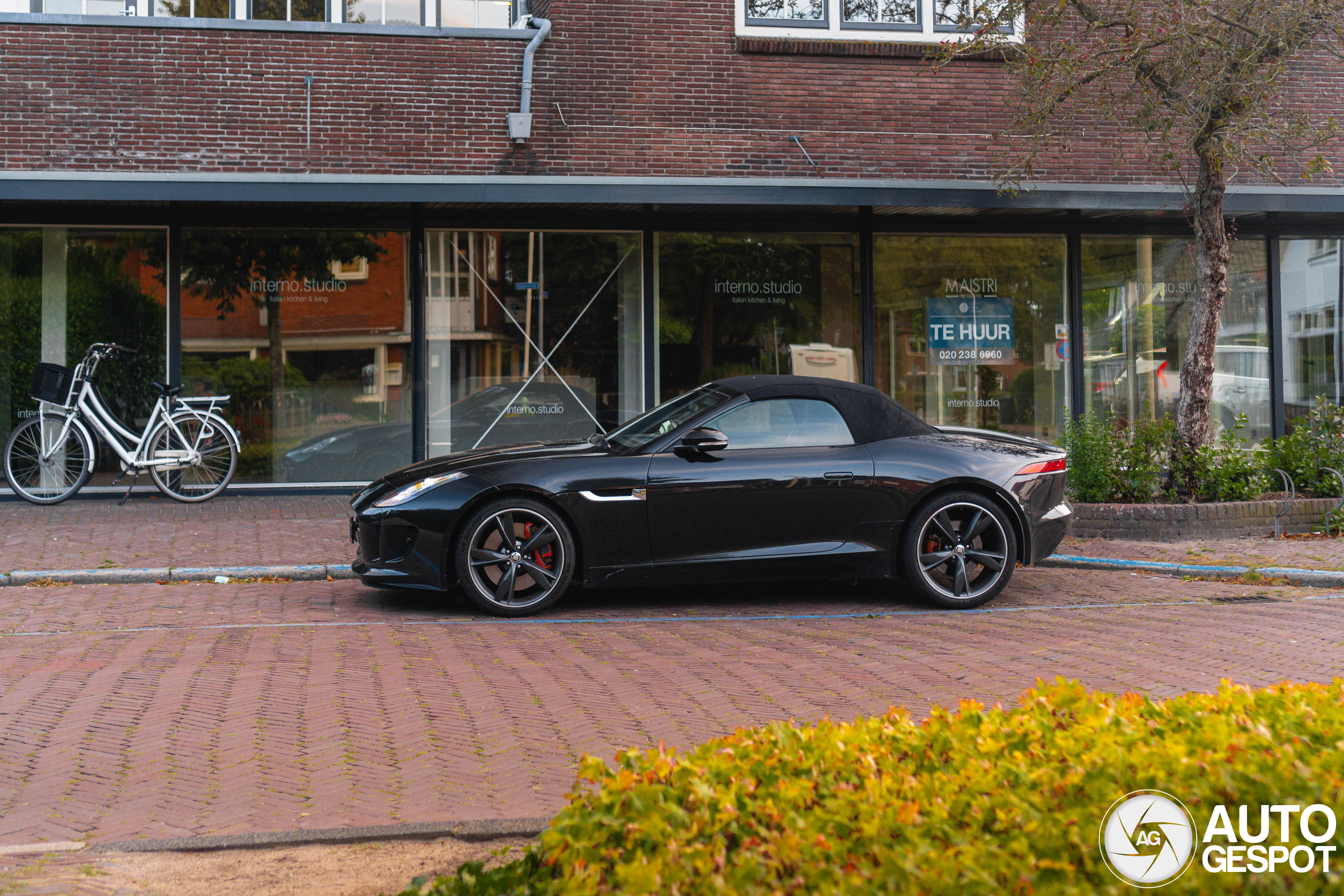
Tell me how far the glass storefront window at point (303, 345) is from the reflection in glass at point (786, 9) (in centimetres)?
495

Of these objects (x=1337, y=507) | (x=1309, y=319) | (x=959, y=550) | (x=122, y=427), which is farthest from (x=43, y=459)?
(x=1309, y=319)

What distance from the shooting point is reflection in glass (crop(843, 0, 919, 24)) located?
1441 centimetres

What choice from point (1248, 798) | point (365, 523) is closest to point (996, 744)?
point (1248, 798)

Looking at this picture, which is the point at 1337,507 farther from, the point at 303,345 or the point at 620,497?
the point at 303,345

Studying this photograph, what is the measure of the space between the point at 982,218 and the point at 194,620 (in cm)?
1096

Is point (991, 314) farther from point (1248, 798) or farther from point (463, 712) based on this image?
point (1248, 798)

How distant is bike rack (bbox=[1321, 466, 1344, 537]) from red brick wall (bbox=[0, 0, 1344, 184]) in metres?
4.46

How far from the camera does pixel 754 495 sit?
7730mm

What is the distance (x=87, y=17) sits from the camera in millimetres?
12695

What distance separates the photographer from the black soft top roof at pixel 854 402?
26.5 feet

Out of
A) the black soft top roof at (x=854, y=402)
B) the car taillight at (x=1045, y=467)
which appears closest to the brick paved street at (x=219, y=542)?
the car taillight at (x=1045, y=467)

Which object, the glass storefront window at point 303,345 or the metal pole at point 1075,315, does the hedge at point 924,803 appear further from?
the metal pole at point 1075,315

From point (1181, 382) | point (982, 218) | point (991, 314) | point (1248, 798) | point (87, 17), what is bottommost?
point (1248, 798)

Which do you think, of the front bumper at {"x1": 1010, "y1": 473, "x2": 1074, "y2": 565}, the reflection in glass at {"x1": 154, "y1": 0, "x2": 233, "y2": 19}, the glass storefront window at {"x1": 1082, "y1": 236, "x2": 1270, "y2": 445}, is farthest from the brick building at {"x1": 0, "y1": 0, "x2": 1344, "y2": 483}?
the front bumper at {"x1": 1010, "y1": 473, "x2": 1074, "y2": 565}
